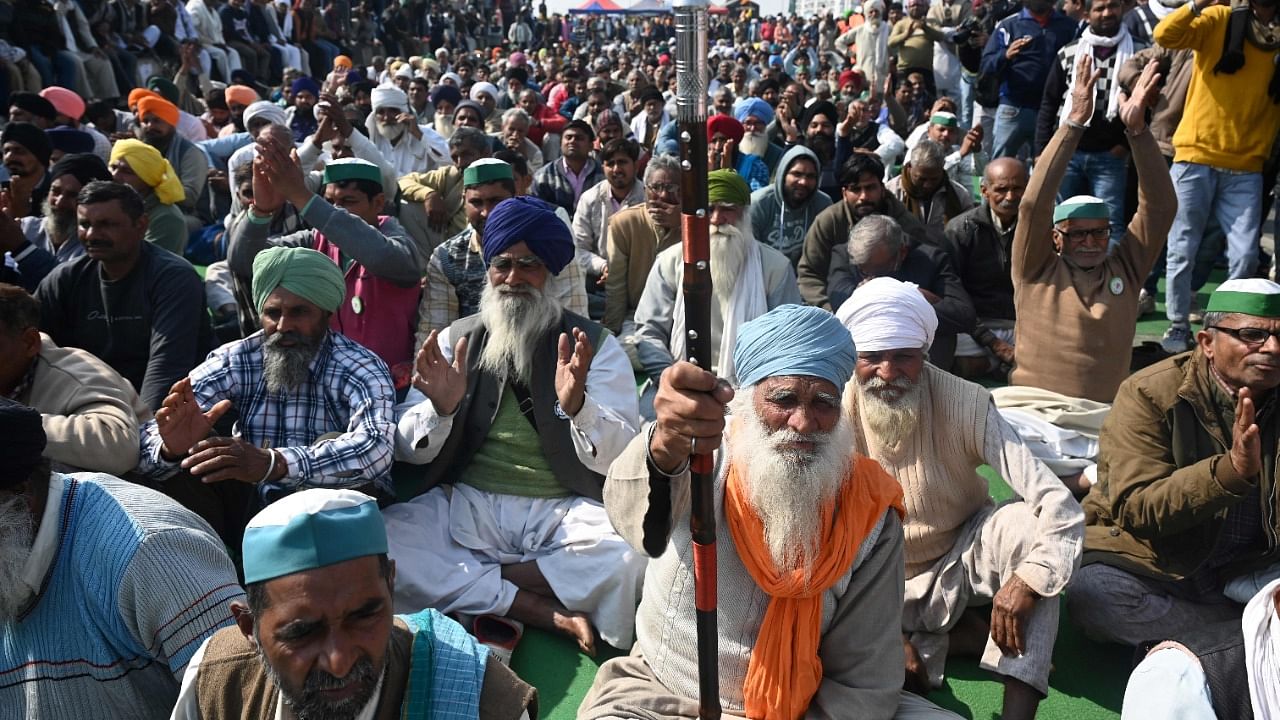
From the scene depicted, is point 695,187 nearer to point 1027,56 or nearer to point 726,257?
point 726,257

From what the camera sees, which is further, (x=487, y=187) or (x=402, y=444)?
(x=487, y=187)

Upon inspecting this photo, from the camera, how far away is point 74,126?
8320 mm

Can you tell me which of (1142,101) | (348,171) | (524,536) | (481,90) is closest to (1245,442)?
(1142,101)

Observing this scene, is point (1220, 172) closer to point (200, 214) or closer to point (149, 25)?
point (200, 214)

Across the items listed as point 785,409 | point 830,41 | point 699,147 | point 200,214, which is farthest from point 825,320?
point 830,41

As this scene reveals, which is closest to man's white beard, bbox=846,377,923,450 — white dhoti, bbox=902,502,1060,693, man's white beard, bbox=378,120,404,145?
white dhoti, bbox=902,502,1060,693

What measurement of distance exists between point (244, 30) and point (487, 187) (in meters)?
13.5

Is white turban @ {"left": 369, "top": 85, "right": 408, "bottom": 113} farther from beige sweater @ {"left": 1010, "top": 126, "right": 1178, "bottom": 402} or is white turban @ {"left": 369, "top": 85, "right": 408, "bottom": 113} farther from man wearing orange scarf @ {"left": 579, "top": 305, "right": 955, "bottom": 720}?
man wearing orange scarf @ {"left": 579, "top": 305, "right": 955, "bottom": 720}

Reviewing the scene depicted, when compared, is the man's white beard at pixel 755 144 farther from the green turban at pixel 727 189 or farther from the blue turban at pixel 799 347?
the blue turban at pixel 799 347

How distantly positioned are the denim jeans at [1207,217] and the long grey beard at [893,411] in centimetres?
332

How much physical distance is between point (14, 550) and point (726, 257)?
139 inches

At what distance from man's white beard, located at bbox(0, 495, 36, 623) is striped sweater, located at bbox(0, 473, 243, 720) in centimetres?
2

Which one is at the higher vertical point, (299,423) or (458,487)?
(299,423)

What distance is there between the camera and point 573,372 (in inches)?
123
